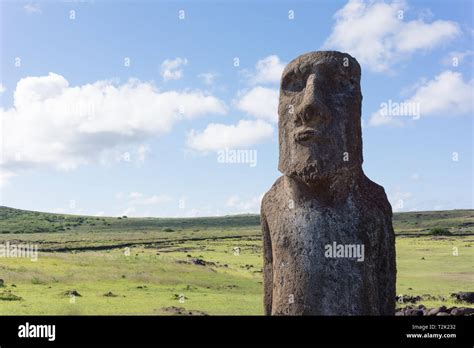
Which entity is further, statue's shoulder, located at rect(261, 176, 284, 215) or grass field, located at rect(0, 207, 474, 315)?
A: grass field, located at rect(0, 207, 474, 315)

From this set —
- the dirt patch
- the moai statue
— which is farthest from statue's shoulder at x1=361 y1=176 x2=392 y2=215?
the dirt patch

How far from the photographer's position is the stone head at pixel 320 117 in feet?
26.6

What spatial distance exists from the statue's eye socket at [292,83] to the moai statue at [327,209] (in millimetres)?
16

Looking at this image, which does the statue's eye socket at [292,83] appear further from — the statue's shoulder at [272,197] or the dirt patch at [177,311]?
the dirt patch at [177,311]

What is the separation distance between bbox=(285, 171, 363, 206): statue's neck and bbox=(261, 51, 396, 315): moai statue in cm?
1

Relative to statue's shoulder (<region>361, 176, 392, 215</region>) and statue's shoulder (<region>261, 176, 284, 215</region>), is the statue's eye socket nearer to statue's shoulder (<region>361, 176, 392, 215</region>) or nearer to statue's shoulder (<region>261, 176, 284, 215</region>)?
statue's shoulder (<region>261, 176, 284, 215</region>)

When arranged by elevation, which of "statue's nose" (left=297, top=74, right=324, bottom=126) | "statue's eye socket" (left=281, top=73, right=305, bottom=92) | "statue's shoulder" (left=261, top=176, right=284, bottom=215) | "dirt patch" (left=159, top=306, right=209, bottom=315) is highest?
"statue's eye socket" (left=281, top=73, right=305, bottom=92)

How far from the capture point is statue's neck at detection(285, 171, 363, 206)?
26.8 ft

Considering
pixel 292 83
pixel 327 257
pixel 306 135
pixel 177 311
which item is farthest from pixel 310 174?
pixel 177 311

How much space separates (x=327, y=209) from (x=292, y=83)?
1.99 metres

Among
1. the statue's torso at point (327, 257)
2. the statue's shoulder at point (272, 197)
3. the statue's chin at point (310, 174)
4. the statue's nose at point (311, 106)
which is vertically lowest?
the statue's torso at point (327, 257)

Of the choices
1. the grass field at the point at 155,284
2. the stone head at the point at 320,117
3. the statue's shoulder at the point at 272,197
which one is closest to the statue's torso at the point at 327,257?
the statue's shoulder at the point at 272,197
